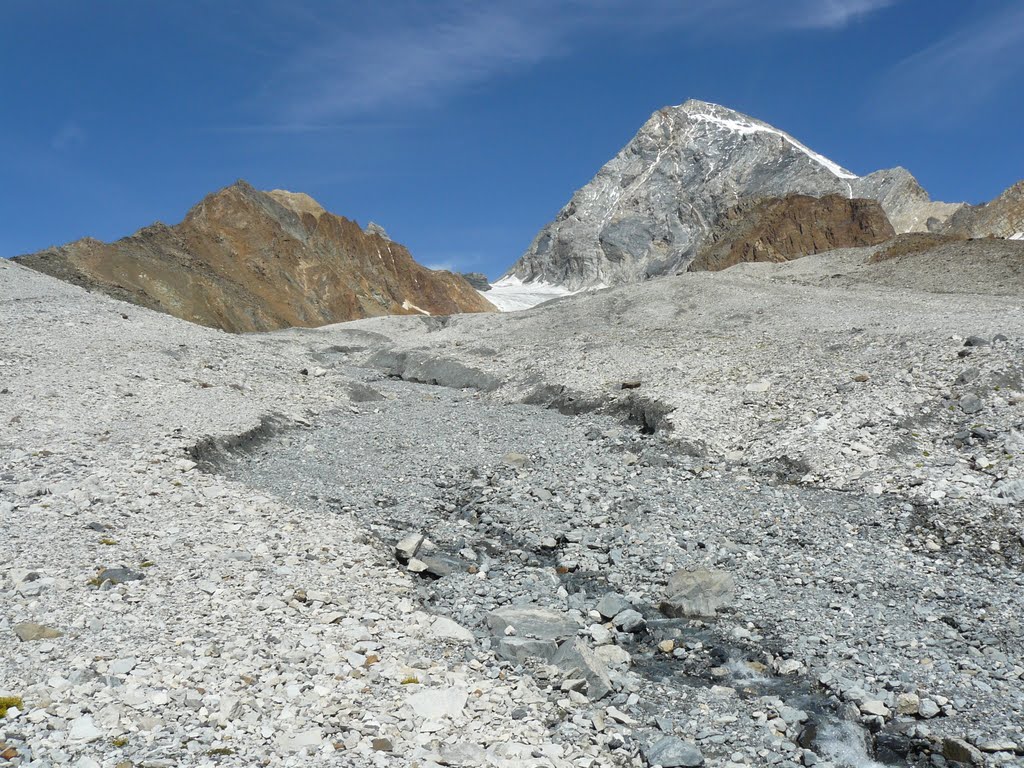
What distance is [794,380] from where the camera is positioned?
54.7 ft

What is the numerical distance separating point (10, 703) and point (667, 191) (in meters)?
169

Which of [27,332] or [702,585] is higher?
[27,332]

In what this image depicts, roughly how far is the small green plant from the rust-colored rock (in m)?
72.1

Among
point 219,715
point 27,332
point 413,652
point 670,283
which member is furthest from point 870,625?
point 670,283

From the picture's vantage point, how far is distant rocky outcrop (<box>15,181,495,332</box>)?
47.1 metres

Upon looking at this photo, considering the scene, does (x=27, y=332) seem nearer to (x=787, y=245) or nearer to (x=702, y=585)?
(x=702, y=585)

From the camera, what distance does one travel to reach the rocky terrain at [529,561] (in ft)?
22.0

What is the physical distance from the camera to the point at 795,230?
254 ft

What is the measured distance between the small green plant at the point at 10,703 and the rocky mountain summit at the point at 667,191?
136 m

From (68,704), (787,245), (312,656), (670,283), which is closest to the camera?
(68,704)

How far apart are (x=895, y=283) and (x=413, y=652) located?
31.5m

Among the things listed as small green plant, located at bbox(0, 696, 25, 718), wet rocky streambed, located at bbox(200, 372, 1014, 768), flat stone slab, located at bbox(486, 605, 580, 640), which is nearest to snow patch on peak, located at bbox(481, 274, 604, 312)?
wet rocky streambed, located at bbox(200, 372, 1014, 768)

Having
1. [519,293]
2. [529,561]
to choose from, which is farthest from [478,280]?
[529,561]

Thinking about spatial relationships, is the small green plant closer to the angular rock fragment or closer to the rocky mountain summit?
the angular rock fragment
